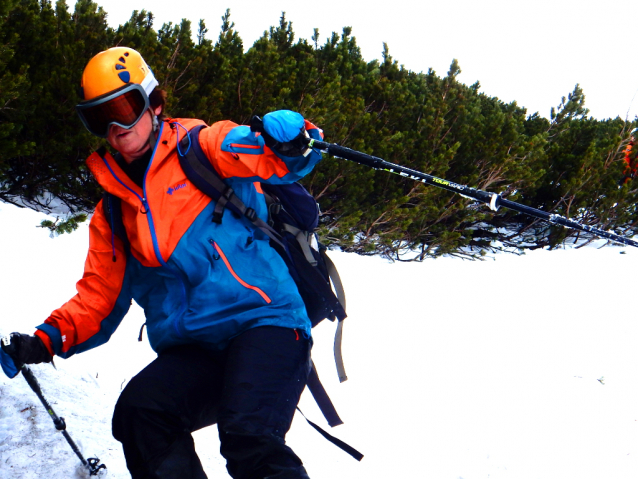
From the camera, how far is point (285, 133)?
6.13ft

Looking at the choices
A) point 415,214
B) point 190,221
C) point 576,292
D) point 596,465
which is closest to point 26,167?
point 190,221

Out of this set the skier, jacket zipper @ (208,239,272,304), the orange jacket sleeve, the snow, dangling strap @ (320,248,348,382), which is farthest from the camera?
the snow

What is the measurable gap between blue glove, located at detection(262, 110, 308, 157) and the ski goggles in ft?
1.83

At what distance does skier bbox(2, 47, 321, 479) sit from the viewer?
Result: 177 cm

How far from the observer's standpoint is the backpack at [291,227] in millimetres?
1969

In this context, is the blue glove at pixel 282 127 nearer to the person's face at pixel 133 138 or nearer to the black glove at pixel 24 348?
the person's face at pixel 133 138

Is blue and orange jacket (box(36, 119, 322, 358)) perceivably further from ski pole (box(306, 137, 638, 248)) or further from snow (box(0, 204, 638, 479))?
snow (box(0, 204, 638, 479))

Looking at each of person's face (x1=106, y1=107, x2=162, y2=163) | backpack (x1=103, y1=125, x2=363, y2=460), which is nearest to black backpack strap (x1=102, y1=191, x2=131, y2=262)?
backpack (x1=103, y1=125, x2=363, y2=460)

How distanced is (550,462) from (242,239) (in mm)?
2807

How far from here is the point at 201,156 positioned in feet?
6.57

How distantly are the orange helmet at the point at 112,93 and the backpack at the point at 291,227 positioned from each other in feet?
0.81

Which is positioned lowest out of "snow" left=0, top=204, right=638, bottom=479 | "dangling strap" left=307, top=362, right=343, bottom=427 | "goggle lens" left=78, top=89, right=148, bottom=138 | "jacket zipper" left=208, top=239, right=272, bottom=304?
"snow" left=0, top=204, right=638, bottom=479

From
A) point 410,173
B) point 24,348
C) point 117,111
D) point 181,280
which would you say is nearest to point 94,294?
point 24,348

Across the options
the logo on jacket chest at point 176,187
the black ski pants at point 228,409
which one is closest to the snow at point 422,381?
the black ski pants at point 228,409
